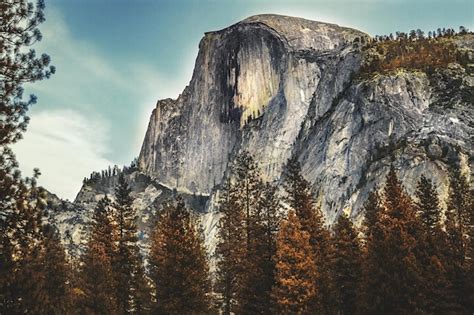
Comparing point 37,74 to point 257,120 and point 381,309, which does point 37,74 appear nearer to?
point 381,309

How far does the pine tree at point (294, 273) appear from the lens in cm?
3619

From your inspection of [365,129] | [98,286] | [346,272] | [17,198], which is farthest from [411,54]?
[17,198]

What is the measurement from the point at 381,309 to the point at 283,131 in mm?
136163

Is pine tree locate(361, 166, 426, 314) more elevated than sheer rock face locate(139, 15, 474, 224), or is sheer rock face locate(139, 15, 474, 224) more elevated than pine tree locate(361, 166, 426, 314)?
sheer rock face locate(139, 15, 474, 224)

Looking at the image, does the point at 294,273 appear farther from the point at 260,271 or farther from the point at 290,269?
the point at 260,271

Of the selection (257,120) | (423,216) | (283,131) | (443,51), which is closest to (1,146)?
(423,216)

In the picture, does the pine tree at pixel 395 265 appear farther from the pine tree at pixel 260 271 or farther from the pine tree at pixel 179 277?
the pine tree at pixel 179 277

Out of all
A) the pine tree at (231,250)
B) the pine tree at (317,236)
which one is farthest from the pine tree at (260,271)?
the pine tree at (317,236)

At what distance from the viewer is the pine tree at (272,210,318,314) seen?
36.2 metres

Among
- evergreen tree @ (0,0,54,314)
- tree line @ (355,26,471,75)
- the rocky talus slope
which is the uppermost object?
tree line @ (355,26,471,75)

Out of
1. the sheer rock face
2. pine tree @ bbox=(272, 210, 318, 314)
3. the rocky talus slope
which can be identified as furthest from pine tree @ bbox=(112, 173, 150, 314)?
the sheer rock face

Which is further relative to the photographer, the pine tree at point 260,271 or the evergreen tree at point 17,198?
the pine tree at point 260,271

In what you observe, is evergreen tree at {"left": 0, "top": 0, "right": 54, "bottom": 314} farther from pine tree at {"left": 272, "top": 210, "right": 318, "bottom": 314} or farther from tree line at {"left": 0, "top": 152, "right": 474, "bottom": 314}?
pine tree at {"left": 272, "top": 210, "right": 318, "bottom": 314}

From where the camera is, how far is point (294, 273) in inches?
1460
